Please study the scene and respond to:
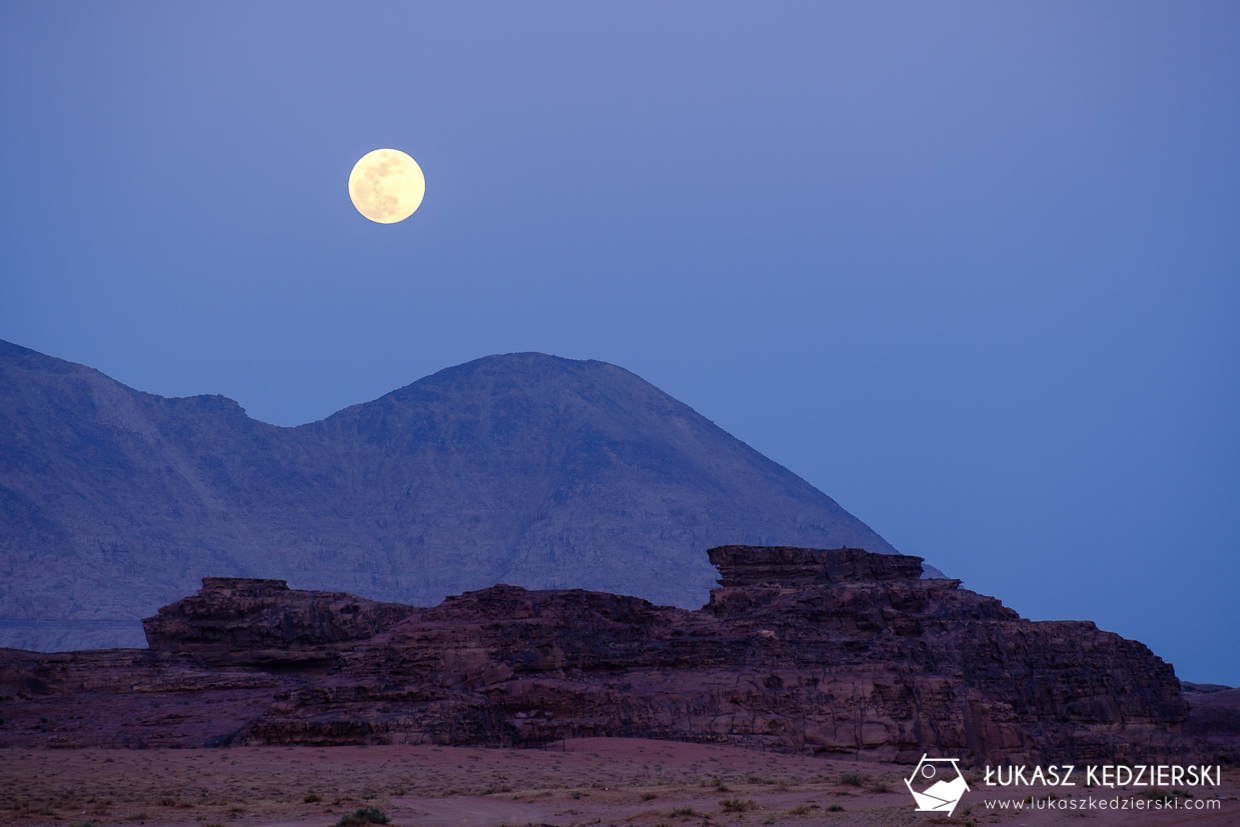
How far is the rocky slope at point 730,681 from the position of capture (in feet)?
133

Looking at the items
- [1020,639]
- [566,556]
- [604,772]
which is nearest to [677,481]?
[566,556]

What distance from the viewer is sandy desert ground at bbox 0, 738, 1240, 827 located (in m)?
23.3

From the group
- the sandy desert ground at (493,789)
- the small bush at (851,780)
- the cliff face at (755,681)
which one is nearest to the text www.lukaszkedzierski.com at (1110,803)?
the sandy desert ground at (493,789)

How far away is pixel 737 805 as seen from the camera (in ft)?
81.0

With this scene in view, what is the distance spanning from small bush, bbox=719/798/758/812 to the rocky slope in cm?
1542

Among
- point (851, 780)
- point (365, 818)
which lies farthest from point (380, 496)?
point (365, 818)

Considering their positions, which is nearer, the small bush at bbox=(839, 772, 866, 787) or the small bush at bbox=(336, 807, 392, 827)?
the small bush at bbox=(336, 807, 392, 827)

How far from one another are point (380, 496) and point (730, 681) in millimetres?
122141

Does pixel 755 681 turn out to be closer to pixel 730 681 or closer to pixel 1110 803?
pixel 730 681

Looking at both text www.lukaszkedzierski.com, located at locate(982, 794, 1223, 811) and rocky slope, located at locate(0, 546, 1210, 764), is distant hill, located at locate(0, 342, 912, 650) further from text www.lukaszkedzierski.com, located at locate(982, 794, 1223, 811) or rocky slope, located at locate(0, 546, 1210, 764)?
text www.lukaszkedzierski.com, located at locate(982, 794, 1223, 811)

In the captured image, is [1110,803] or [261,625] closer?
[1110,803]

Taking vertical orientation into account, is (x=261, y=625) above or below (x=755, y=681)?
above

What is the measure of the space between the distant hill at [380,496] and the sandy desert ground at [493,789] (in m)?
79.2

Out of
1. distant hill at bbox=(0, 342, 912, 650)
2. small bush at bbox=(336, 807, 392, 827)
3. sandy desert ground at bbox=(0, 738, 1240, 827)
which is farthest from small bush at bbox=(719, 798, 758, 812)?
distant hill at bbox=(0, 342, 912, 650)
